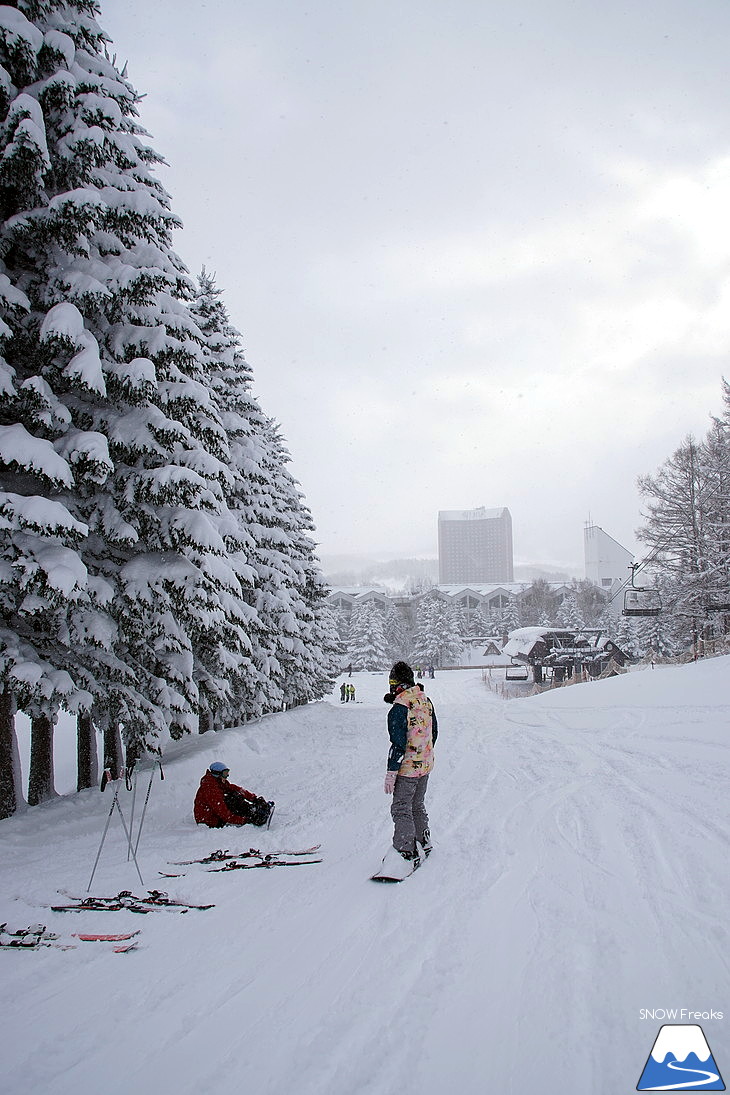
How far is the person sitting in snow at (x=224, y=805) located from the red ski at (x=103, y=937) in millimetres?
3154

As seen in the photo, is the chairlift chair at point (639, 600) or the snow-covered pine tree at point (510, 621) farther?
the snow-covered pine tree at point (510, 621)

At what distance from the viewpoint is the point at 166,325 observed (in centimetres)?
911

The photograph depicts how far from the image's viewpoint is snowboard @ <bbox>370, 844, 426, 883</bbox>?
5.02m

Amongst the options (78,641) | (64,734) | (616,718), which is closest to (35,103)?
(78,641)

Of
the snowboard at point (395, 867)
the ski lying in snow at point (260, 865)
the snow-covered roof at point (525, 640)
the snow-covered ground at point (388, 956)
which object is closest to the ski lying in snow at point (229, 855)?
the snow-covered ground at point (388, 956)

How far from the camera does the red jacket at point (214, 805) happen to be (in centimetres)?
756

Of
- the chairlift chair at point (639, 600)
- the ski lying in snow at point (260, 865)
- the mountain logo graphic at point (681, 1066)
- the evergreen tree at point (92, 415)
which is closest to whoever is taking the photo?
the mountain logo graphic at point (681, 1066)

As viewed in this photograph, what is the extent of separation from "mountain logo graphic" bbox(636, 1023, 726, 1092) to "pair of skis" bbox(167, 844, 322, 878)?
3638 mm

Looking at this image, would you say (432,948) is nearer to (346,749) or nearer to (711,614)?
(346,749)

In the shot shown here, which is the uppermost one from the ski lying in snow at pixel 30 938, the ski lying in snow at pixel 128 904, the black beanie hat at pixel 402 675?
the black beanie hat at pixel 402 675

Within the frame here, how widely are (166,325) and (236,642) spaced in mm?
5803

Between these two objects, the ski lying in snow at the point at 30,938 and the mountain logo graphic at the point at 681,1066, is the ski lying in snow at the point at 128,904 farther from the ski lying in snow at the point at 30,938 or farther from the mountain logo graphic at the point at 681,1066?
the mountain logo graphic at the point at 681,1066

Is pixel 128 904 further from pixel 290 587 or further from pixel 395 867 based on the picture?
pixel 290 587

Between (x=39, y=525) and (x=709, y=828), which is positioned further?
(x=39, y=525)
